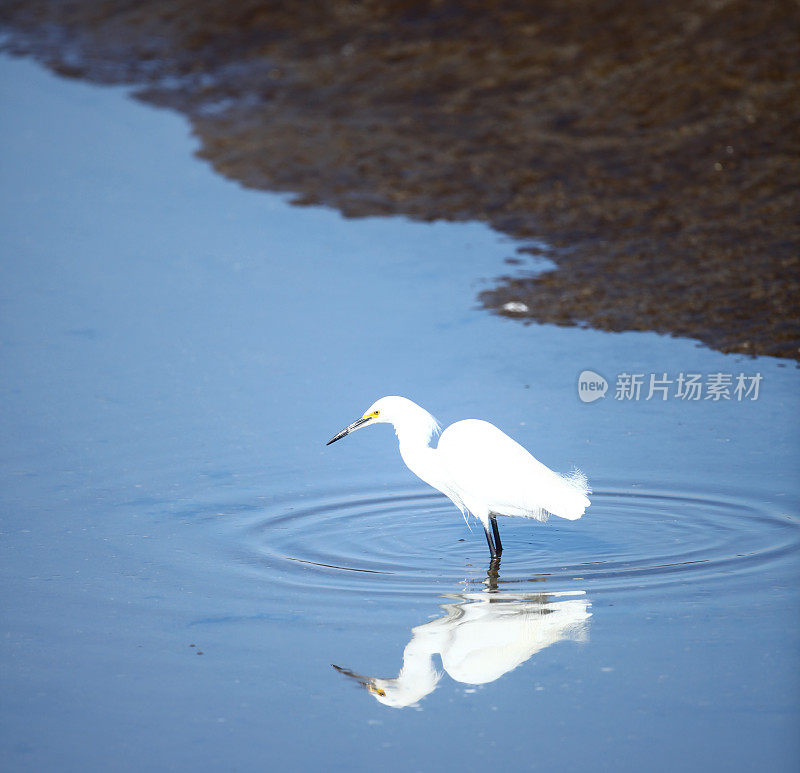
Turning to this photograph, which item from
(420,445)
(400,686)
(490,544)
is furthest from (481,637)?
(420,445)

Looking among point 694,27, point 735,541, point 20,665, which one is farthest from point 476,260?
point 20,665

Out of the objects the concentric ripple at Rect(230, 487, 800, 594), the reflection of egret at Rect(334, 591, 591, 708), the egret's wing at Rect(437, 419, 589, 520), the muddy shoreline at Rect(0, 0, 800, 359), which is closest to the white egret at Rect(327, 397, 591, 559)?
the egret's wing at Rect(437, 419, 589, 520)

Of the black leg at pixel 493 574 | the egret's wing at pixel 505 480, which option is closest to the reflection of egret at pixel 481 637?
the black leg at pixel 493 574

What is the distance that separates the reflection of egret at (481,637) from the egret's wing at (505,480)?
32.4 inches

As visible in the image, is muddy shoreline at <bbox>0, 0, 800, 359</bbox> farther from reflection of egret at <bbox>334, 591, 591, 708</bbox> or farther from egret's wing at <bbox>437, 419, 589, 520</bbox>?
reflection of egret at <bbox>334, 591, 591, 708</bbox>

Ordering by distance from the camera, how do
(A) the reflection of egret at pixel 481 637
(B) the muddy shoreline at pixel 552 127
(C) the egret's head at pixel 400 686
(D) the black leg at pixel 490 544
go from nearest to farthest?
(C) the egret's head at pixel 400 686
(A) the reflection of egret at pixel 481 637
(D) the black leg at pixel 490 544
(B) the muddy shoreline at pixel 552 127

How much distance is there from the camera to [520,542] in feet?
23.0

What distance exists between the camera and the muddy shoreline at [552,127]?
11328 millimetres

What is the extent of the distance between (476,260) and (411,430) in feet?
19.5

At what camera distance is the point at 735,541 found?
6.45m

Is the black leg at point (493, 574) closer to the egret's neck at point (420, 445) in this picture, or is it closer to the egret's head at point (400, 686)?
the egret's neck at point (420, 445)

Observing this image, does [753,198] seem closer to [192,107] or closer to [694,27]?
[694,27]

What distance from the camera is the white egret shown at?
6.60m

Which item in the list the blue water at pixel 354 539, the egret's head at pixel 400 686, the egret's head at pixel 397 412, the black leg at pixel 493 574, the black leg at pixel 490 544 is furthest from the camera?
the egret's head at pixel 397 412
